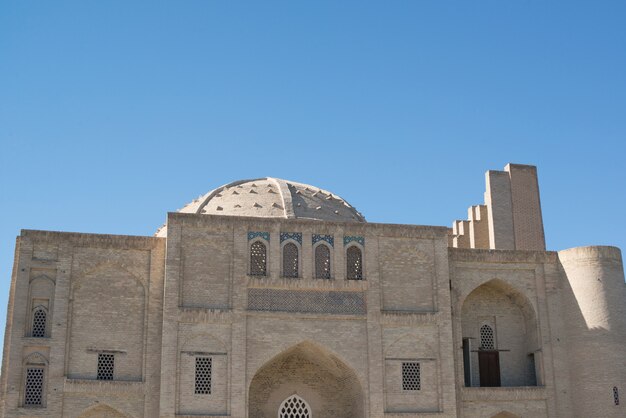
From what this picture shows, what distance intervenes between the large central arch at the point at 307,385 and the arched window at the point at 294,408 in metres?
0.09

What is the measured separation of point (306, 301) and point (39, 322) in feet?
21.4

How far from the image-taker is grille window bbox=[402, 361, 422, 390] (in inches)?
911

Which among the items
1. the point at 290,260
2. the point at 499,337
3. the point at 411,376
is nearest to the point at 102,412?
the point at 290,260

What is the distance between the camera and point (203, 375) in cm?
2189

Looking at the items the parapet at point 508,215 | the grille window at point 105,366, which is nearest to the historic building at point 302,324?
the grille window at point 105,366

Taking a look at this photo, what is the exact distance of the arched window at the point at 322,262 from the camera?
23.4 m

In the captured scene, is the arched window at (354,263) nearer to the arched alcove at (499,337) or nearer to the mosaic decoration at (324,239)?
the mosaic decoration at (324,239)

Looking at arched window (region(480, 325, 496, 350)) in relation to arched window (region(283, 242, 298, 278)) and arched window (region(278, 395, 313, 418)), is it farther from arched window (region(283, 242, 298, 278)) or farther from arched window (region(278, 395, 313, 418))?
arched window (region(283, 242, 298, 278))

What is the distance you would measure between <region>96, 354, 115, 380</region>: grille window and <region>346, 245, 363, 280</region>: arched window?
20.8ft

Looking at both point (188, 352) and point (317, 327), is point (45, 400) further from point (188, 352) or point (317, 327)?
point (317, 327)

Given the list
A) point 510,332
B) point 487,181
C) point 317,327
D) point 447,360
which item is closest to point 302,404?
point 317,327

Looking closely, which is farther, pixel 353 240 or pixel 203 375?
pixel 353 240

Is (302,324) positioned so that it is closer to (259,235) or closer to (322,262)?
(322,262)

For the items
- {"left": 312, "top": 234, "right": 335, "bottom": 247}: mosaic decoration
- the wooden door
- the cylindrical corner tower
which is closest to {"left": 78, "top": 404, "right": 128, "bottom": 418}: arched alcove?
{"left": 312, "top": 234, "right": 335, "bottom": 247}: mosaic decoration
